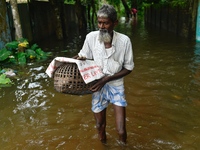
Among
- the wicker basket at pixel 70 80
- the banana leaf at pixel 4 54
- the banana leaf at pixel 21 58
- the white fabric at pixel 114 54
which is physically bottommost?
the banana leaf at pixel 21 58

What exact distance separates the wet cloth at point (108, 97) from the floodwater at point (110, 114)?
0.73 meters

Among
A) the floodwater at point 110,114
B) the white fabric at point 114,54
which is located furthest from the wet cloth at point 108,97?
the floodwater at point 110,114

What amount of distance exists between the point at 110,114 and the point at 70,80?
2012 millimetres

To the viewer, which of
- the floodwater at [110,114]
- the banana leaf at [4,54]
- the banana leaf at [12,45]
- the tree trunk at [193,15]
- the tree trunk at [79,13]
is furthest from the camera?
the tree trunk at [79,13]

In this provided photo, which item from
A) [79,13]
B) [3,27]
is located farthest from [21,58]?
[79,13]

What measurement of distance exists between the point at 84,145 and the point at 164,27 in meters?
14.5

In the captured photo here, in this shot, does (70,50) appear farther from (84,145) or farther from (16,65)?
(84,145)

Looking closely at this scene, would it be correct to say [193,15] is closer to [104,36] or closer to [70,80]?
[104,36]

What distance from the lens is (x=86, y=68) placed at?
2.55 m

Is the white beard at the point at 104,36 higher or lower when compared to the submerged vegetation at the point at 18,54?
higher

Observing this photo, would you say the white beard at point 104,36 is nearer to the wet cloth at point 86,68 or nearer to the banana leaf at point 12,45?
the wet cloth at point 86,68

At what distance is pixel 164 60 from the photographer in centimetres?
795

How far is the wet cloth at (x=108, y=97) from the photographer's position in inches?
115

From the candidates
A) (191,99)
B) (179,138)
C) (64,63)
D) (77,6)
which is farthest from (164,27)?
(64,63)
